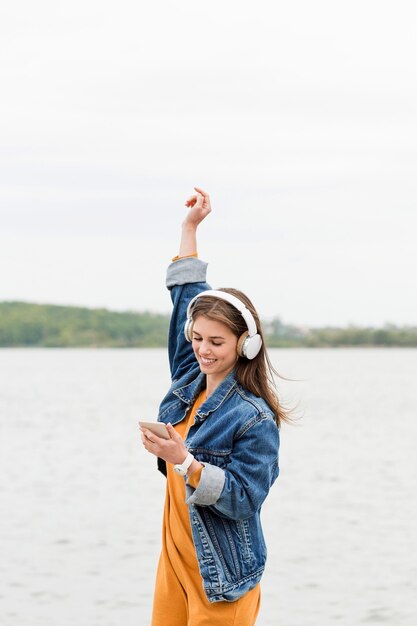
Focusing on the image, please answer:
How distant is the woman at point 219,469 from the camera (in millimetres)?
3021

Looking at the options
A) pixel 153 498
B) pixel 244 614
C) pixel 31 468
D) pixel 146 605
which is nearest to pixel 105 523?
pixel 153 498

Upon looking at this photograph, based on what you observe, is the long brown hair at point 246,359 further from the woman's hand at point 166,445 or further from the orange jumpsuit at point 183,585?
the woman's hand at point 166,445

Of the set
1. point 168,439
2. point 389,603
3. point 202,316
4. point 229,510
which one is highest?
point 202,316

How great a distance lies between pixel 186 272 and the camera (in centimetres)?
358

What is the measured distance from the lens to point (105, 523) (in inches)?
496

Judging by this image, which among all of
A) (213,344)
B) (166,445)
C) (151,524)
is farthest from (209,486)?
(151,524)

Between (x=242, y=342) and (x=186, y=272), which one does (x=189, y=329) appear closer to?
(x=242, y=342)

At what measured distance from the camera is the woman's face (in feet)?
10.3

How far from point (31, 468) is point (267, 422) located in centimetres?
1614

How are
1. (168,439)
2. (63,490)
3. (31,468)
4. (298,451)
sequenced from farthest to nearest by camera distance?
(298,451) → (31,468) → (63,490) → (168,439)

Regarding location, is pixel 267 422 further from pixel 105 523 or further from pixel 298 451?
pixel 298 451

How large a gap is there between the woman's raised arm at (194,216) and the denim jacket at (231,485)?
61cm

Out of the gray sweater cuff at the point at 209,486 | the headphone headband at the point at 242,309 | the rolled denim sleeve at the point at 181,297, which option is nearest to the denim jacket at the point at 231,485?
the gray sweater cuff at the point at 209,486

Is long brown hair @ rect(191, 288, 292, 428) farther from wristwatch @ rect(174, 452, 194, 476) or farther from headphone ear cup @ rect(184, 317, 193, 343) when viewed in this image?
wristwatch @ rect(174, 452, 194, 476)
